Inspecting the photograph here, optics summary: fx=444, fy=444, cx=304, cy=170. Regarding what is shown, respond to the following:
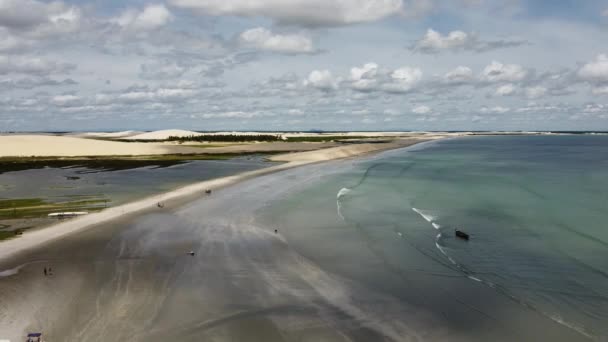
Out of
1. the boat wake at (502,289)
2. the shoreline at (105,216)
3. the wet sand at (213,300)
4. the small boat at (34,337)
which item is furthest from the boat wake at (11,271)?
the boat wake at (502,289)

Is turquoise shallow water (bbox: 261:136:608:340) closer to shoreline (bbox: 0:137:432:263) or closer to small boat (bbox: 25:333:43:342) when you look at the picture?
shoreline (bbox: 0:137:432:263)

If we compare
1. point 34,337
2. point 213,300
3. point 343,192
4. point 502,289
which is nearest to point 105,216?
point 213,300

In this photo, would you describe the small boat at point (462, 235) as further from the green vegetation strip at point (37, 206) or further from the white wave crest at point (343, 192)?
the green vegetation strip at point (37, 206)

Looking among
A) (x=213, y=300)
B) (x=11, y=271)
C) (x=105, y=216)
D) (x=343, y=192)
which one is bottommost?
(x=213, y=300)

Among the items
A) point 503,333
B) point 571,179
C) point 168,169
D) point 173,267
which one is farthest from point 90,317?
point 571,179

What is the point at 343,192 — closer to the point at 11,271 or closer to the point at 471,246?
the point at 471,246
